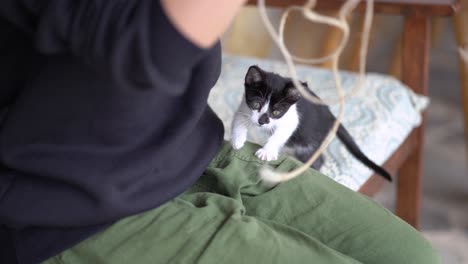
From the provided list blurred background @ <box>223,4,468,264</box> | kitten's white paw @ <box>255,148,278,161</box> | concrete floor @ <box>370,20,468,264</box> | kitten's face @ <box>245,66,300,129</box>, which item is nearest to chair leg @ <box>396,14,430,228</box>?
blurred background @ <box>223,4,468,264</box>

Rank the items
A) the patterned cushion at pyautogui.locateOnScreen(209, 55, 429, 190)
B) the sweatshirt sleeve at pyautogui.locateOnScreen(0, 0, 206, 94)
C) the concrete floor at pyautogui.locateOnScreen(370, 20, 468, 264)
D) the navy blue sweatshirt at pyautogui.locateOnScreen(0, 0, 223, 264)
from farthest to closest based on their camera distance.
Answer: the concrete floor at pyautogui.locateOnScreen(370, 20, 468, 264), the patterned cushion at pyautogui.locateOnScreen(209, 55, 429, 190), the navy blue sweatshirt at pyautogui.locateOnScreen(0, 0, 223, 264), the sweatshirt sleeve at pyautogui.locateOnScreen(0, 0, 206, 94)

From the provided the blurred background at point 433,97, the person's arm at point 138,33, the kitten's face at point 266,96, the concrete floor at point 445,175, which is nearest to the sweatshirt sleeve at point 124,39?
the person's arm at point 138,33

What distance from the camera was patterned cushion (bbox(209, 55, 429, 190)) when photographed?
94 cm

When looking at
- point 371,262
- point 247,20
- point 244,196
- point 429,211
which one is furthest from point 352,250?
point 247,20

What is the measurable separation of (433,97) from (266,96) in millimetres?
1607

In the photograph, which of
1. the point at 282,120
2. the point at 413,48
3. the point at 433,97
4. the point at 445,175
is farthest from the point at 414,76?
the point at 433,97

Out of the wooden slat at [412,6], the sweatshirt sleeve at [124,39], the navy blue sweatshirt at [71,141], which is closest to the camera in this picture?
the sweatshirt sleeve at [124,39]

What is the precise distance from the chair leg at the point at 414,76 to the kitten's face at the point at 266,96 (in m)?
0.42

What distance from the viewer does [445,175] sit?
5.82 ft

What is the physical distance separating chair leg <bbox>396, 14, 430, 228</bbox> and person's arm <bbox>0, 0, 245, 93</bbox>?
0.79m

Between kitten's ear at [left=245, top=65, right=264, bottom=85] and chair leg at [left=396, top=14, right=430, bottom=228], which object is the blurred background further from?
kitten's ear at [left=245, top=65, right=264, bottom=85]

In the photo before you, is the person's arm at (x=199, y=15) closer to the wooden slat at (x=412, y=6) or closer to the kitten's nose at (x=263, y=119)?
the kitten's nose at (x=263, y=119)

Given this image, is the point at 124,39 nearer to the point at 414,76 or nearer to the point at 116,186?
the point at 116,186

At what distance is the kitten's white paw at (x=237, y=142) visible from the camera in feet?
2.44
